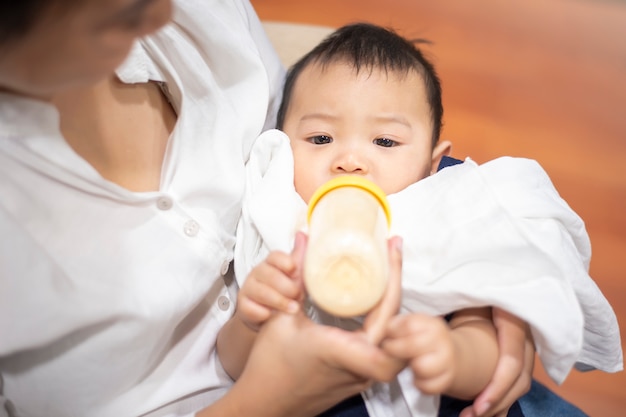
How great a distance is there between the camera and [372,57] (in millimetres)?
872

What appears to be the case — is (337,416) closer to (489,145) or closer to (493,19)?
(489,145)

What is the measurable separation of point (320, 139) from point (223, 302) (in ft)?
0.86

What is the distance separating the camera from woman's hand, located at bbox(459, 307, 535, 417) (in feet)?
2.15

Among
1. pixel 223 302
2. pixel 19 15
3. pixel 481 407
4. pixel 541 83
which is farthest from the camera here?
pixel 541 83

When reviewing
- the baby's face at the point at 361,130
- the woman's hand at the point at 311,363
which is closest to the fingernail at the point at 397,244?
the woman's hand at the point at 311,363

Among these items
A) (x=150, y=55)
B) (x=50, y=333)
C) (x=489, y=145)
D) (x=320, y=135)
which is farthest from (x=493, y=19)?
(x=50, y=333)

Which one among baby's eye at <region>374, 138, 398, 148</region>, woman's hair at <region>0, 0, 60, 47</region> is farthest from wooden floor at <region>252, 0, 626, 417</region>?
woman's hair at <region>0, 0, 60, 47</region>

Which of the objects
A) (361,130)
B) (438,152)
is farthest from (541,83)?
(361,130)

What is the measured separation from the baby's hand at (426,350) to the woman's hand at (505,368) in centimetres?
13

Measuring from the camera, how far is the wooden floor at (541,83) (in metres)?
1.56

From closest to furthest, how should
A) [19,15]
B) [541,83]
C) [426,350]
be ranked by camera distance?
[19,15], [426,350], [541,83]

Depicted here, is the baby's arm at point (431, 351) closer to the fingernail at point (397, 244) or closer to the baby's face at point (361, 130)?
the fingernail at point (397, 244)

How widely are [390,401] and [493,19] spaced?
1.54 m

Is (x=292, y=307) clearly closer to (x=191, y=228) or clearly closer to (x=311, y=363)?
(x=311, y=363)
